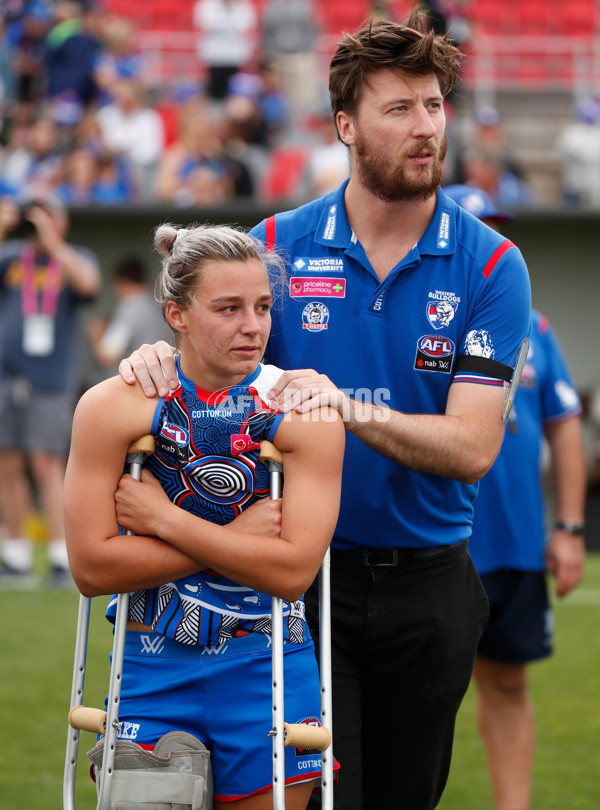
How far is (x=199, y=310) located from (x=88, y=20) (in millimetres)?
13508

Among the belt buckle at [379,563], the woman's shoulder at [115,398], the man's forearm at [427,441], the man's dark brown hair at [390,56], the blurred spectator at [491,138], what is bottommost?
the belt buckle at [379,563]

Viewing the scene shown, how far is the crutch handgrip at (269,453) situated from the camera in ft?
9.08

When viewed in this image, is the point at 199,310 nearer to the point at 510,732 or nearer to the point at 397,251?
the point at 397,251

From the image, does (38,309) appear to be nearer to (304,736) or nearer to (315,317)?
(315,317)

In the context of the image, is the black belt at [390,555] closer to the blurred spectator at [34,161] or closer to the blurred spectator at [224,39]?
the blurred spectator at [34,161]

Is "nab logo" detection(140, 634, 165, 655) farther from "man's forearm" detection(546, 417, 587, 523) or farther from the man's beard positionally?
"man's forearm" detection(546, 417, 587, 523)

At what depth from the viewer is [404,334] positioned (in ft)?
11.0

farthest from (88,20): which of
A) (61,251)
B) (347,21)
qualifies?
(61,251)

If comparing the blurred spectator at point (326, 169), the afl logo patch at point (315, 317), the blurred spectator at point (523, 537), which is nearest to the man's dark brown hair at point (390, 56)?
the afl logo patch at point (315, 317)

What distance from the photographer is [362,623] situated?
3.46 m

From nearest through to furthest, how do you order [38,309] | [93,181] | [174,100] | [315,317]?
[315,317], [38,309], [93,181], [174,100]

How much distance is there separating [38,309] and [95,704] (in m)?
3.98

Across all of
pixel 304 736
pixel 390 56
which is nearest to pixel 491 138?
pixel 390 56

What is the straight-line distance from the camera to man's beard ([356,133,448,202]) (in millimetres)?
3316
